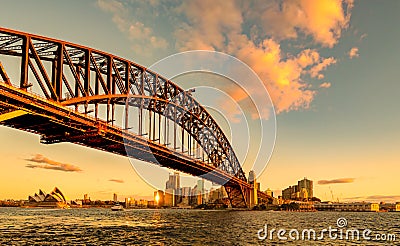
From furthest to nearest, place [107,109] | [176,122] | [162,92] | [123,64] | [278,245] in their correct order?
[176,122] < [162,92] < [123,64] < [107,109] < [278,245]

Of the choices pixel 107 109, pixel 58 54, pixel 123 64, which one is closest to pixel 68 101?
pixel 58 54

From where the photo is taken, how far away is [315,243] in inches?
1793

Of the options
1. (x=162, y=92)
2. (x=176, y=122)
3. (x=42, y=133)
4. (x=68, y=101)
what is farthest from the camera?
(x=176, y=122)

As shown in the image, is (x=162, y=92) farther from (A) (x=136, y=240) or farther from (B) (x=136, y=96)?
(A) (x=136, y=240)

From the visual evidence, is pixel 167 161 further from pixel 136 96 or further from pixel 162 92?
pixel 136 96

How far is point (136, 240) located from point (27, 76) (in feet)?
75.5

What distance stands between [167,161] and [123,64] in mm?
31111

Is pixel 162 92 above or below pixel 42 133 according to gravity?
above

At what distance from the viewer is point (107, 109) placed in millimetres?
66625

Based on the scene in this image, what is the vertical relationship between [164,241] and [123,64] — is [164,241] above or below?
below

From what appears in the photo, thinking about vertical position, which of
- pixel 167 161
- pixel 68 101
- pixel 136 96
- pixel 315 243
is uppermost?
pixel 136 96

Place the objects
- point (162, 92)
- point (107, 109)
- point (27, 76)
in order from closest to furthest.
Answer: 1. point (27, 76)
2. point (107, 109)
3. point (162, 92)

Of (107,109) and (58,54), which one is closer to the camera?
(58,54)

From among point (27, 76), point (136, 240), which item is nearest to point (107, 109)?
point (27, 76)
